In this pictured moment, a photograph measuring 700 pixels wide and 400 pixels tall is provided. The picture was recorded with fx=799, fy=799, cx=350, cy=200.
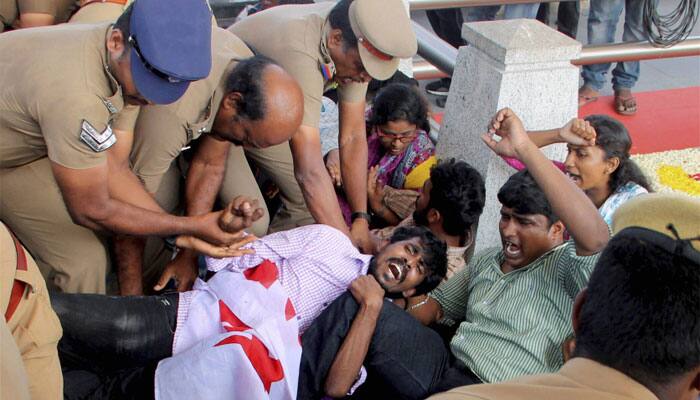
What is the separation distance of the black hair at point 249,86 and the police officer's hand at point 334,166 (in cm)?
98

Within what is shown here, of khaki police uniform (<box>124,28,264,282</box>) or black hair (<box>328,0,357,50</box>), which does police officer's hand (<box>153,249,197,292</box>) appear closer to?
khaki police uniform (<box>124,28,264,282</box>)

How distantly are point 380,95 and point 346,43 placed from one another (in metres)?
0.72

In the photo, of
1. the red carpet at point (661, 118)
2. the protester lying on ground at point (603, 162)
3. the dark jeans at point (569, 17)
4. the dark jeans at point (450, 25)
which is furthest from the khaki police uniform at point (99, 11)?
the dark jeans at point (569, 17)

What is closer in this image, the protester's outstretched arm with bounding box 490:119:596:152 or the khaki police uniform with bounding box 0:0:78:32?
the protester's outstretched arm with bounding box 490:119:596:152

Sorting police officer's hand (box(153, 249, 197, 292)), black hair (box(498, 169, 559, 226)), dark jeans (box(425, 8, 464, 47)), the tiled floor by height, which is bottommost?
the tiled floor

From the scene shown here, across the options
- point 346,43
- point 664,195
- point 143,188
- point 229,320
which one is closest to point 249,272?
point 229,320

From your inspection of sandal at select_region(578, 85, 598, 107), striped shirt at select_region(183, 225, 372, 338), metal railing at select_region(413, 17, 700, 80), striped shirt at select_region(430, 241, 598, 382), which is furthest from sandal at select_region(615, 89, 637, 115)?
striped shirt at select_region(183, 225, 372, 338)

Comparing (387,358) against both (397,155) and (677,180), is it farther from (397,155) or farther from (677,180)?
(677,180)

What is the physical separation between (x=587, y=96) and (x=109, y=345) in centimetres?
463

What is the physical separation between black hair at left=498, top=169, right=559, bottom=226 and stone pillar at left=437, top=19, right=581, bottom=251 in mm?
524

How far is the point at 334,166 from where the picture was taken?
3.76m

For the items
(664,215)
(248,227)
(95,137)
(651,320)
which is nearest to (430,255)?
(248,227)

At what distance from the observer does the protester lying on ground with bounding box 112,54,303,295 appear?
273 centimetres

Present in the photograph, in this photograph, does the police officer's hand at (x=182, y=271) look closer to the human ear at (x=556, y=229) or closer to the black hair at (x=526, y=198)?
the black hair at (x=526, y=198)
